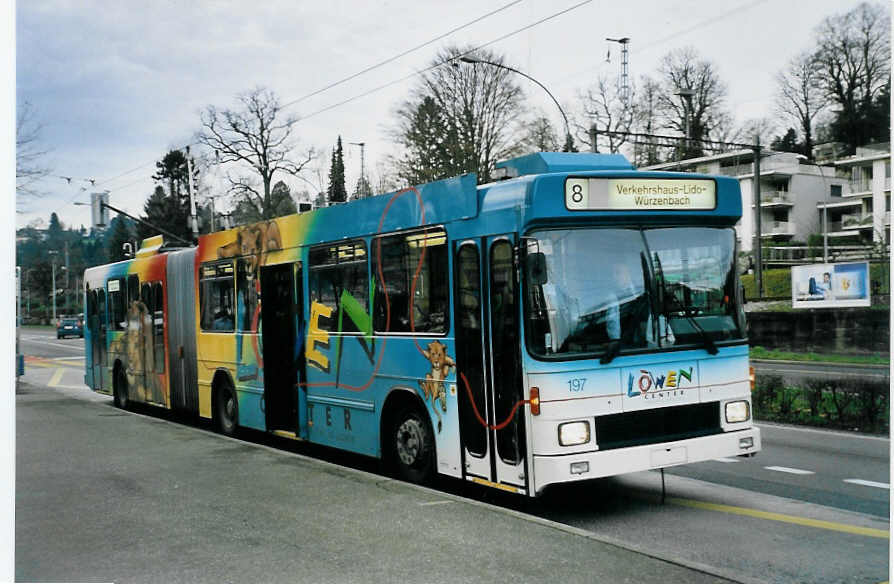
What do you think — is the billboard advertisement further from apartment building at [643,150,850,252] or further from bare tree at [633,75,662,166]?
apartment building at [643,150,850,252]

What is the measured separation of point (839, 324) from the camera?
89.6 feet

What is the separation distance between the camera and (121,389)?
746 inches

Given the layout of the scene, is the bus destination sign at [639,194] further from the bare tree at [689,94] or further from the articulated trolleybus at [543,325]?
the bare tree at [689,94]

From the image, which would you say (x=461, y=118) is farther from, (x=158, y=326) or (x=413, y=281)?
(x=413, y=281)

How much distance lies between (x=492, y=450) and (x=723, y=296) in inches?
94.5

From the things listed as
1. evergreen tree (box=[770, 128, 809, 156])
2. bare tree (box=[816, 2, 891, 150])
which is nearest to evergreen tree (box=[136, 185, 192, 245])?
evergreen tree (box=[770, 128, 809, 156])

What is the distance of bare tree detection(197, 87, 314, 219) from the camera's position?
22938 mm

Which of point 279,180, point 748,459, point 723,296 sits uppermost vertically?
point 279,180

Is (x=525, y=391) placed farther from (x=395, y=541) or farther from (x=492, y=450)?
(x=395, y=541)

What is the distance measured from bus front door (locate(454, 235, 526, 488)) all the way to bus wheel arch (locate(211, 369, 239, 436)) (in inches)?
241

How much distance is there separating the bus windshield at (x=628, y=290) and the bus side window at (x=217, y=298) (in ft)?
23.4

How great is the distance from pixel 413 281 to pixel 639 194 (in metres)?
2.45

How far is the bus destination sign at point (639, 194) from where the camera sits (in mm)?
7605

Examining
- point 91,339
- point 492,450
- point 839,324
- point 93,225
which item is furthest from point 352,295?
point 839,324
